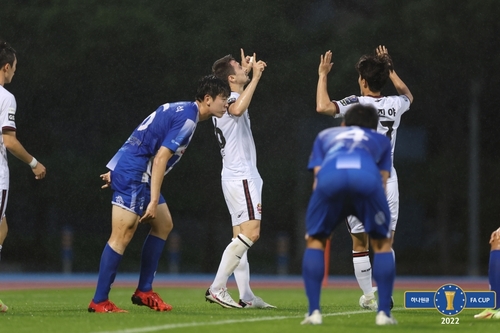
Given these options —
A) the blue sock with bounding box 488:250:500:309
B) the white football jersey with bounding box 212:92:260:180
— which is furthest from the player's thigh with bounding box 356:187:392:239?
the white football jersey with bounding box 212:92:260:180

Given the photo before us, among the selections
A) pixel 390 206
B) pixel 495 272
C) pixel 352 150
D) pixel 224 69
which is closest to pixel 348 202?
pixel 352 150

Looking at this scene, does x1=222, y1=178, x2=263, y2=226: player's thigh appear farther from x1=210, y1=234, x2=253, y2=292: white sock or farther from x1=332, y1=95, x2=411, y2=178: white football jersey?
x1=332, y1=95, x2=411, y2=178: white football jersey

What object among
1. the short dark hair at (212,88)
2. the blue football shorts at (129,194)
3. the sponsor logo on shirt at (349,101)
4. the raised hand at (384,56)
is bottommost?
the blue football shorts at (129,194)

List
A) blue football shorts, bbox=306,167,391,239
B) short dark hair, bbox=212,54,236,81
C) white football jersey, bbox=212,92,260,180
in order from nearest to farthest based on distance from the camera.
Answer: blue football shorts, bbox=306,167,391,239
white football jersey, bbox=212,92,260,180
short dark hair, bbox=212,54,236,81

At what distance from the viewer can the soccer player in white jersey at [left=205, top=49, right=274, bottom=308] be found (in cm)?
726

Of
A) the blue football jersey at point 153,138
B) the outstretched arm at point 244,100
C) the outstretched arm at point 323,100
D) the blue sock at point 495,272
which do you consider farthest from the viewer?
the outstretched arm at point 244,100

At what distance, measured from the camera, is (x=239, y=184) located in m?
7.48

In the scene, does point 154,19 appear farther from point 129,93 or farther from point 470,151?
point 470,151

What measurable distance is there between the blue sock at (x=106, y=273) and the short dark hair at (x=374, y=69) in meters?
2.18

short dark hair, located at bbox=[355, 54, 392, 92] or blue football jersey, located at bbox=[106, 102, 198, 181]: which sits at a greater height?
short dark hair, located at bbox=[355, 54, 392, 92]

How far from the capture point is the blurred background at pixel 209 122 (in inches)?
758

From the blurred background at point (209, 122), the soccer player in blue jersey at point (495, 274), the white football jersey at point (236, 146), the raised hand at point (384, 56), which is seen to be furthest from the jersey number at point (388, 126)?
the blurred background at point (209, 122)

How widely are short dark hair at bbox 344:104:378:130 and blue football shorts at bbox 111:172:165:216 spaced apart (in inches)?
69.0

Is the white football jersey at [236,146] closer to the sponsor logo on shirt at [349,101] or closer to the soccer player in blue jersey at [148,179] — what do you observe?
the soccer player in blue jersey at [148,179]
